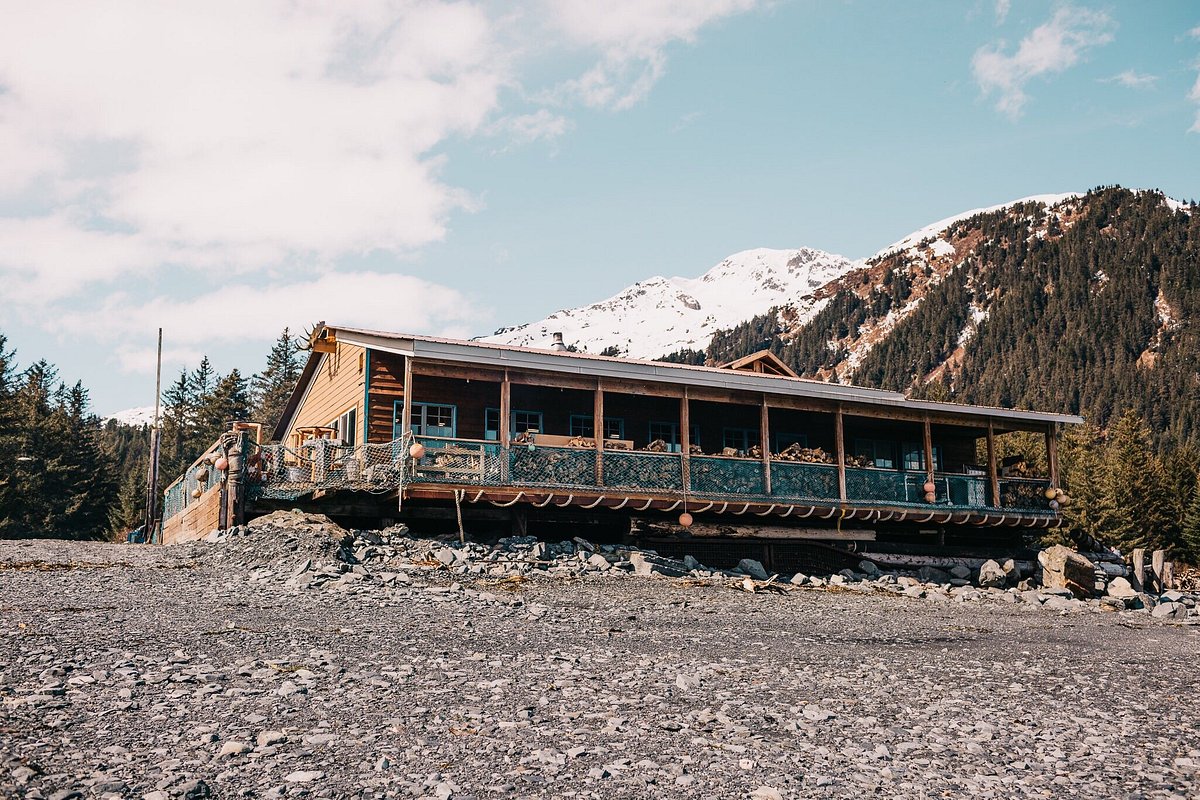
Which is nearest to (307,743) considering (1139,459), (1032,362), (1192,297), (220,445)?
(220,445)

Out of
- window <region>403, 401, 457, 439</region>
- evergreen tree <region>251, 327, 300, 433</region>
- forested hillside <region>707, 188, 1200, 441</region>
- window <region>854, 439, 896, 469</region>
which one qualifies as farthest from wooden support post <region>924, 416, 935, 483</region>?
forested hillside <region>707, 188, 1200, 441</region>

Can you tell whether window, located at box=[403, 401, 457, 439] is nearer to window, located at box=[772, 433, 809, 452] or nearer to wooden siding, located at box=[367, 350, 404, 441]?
wooden siding, located at box=[367, 350, 404, 441]

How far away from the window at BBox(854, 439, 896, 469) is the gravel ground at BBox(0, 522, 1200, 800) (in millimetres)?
14534

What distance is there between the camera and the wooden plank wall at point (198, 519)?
21.9 m

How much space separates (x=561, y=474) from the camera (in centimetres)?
2014

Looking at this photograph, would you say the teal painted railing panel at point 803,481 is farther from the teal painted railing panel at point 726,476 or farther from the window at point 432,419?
the window at point 432,419

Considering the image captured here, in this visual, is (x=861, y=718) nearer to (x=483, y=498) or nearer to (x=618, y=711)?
(x=618, y=711)

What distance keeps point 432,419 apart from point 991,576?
547 inches

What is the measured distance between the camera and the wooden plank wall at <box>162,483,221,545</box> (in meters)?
21.9

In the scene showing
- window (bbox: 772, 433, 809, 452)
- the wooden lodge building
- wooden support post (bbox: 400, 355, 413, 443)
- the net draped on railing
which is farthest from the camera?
window (bbox: 772, 433, 809, 452)

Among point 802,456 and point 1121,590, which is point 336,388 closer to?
point 802,456

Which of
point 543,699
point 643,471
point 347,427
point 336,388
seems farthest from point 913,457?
point 543,699

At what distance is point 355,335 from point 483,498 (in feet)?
19.8

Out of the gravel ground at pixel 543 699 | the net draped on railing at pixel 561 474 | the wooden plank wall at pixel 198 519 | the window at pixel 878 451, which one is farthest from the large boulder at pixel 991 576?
the wooden plank wall at pixel 198 519
